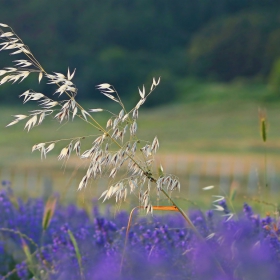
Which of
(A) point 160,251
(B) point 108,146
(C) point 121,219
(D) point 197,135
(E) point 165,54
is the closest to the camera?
(B) point 108,146

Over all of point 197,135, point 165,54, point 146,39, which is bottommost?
point 197,135

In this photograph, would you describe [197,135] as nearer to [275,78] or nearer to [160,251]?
[275,78]

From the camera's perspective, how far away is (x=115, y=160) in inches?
73.0

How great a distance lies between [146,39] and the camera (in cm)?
6538

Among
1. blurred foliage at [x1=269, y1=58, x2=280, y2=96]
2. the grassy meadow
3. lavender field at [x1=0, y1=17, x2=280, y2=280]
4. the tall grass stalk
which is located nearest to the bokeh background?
blurred foliage at [x1=269, y1=58, x2=280, y2=96]

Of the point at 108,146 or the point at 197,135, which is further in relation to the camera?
the point at 197,135

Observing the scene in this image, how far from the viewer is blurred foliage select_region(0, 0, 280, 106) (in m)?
59.6

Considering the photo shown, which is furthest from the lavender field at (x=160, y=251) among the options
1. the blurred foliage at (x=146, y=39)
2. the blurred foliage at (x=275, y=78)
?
the blurred foliage at (x=275, y=78)

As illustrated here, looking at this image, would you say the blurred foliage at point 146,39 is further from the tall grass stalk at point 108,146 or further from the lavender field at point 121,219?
the tall grass stalk at point 108,146

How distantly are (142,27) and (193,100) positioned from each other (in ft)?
30.3

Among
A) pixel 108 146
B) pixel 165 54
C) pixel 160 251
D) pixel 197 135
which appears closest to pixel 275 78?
pixel 165 54

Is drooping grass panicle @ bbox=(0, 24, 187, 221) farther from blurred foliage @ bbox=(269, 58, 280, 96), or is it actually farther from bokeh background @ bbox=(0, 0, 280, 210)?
blurred foliage @ bbox=(269, 58, 280, 96)

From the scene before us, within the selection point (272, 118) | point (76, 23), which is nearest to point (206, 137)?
point (272, 118)

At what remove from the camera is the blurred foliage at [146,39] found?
59625 mm
